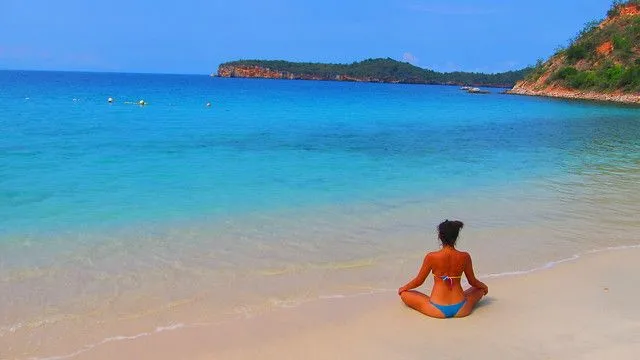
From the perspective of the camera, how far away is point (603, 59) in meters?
74.4

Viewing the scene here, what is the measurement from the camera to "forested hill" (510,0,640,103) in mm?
64875

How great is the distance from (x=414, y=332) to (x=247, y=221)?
4751 millimetres

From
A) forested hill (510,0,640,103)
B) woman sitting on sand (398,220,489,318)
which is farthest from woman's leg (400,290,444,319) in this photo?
forested hill (510,0,640,103)

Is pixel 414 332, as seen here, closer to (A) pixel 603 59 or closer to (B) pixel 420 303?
(B) pixel 420 303

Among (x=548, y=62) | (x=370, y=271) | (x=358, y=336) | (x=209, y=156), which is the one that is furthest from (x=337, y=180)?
(x=548, y=62)

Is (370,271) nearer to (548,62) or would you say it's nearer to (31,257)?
(31,257)

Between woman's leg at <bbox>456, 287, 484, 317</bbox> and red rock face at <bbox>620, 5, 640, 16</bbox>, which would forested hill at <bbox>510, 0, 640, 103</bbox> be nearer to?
red rock face at <bbox>620, 5, 640, 16</bbox>

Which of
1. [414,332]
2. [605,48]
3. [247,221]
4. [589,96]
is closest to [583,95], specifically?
[589,96]

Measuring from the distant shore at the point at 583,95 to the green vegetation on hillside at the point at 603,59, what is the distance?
0.93m

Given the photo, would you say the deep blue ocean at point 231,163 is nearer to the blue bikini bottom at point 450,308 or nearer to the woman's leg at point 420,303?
the woman's leg at point 420,303

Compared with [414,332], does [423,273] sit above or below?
above

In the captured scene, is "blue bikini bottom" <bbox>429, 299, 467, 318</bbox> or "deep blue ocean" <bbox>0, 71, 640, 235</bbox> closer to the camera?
"blue bikini bottom" <bbox>429, 299, 467, 318</bbox>

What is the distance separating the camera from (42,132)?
901 inches

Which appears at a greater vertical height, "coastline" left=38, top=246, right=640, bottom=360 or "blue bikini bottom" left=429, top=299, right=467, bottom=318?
"blue bikini bottom" left=429, top=299, right=467, bottom=318
